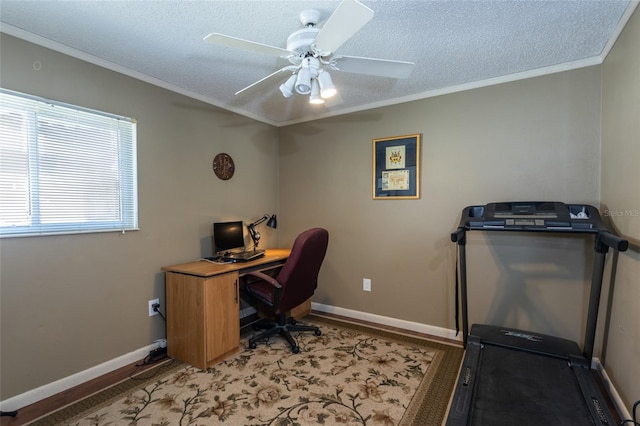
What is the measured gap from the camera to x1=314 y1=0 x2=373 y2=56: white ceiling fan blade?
4.05 ft

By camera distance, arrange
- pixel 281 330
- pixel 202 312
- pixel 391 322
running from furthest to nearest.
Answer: pixel 391 322 → pixel 281 330 → pixel 202 312

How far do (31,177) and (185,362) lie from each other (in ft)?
5.52

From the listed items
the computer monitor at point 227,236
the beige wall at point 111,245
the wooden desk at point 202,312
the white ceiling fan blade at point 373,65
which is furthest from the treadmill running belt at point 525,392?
the beige wall at point 111,245

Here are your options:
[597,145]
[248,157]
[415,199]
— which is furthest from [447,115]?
[248,157]

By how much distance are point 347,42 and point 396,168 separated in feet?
4.60

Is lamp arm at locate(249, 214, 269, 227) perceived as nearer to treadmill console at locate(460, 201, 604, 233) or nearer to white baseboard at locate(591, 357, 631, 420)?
treadmill console at locate(460, 201, 604, 233)

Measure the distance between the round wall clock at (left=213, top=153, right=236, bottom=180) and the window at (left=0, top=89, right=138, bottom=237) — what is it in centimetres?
78

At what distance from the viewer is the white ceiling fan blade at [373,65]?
1763 mm

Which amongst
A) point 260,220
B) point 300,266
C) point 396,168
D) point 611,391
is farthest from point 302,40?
point 611,391

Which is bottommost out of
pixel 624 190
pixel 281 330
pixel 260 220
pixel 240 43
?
pixel 281 330

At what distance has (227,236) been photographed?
3039 millimetres

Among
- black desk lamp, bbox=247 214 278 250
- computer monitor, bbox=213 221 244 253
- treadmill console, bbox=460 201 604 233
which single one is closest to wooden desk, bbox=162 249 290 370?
computer monitor, bbox=213 221 244 253

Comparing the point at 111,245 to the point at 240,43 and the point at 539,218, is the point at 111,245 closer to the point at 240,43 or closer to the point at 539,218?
the point at 240,43

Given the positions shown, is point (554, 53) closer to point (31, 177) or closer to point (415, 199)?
point (415, 199)
